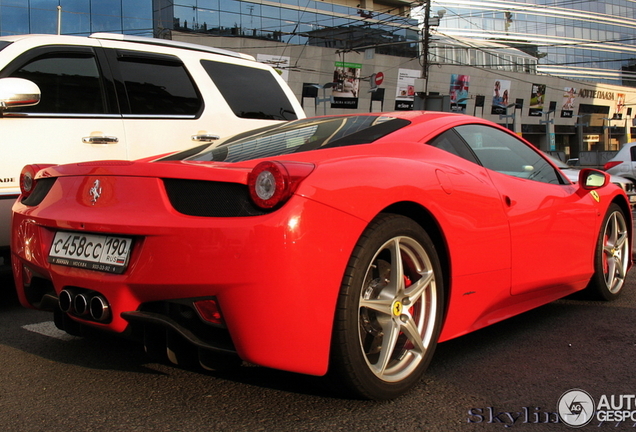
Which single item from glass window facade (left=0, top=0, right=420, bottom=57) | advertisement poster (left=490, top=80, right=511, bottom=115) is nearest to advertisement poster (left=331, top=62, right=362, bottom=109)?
glass window facade (left=0, top=0, right=420, bottom=57)

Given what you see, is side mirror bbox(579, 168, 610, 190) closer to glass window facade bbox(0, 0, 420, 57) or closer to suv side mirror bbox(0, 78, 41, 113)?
suv side mirror bbox(0, 78, 41, 113)

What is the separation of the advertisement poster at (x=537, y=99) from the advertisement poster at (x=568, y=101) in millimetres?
4902

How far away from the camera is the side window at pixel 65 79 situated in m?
4.49

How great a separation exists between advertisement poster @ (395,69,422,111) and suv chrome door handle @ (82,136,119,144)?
45.6 meters

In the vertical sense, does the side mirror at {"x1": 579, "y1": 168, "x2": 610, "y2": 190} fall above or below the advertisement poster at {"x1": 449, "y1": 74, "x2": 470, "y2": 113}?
below

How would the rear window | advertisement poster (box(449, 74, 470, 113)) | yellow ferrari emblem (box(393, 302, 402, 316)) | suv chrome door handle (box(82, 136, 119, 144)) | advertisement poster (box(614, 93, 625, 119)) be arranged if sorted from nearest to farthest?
yellow ferrari emblem (box(393, 302, 402, 316)) → the rear window → suv chrome door handle (box(82, 136, 119, 144)) → advertisement poster (box(449, 74, 470, 113)) → advertisement poster (box(614, 93, 625, 119))

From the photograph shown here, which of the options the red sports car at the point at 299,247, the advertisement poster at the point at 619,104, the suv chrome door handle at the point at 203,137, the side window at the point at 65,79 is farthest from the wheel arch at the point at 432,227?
the advertisement poster at the point at 619,104

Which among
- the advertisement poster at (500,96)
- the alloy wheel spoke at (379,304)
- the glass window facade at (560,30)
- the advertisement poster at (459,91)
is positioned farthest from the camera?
the glass window facade at (560,30)

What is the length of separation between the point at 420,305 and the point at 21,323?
2.49 metres

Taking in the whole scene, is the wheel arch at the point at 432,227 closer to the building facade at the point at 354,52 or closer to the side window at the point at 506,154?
the side window at the point at 506,154

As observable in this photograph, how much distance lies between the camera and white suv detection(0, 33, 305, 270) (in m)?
4.23

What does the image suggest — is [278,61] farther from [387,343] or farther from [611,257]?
[387,343]

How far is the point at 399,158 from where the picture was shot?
9.23 feet

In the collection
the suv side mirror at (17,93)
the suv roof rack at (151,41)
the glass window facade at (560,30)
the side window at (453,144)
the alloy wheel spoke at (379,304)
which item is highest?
the glass window facade at (560,30)
